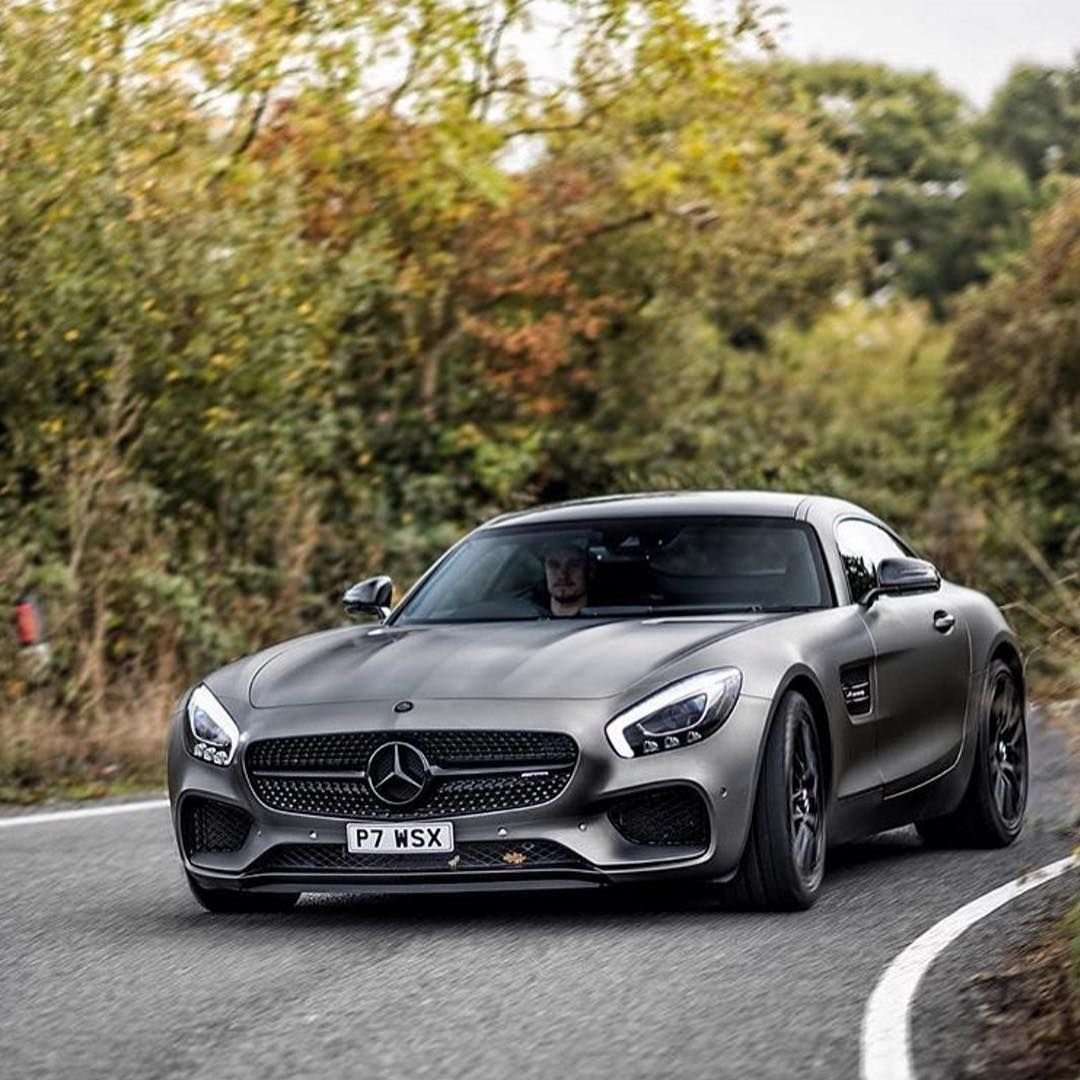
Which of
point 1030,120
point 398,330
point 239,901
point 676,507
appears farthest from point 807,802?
point 1030,120

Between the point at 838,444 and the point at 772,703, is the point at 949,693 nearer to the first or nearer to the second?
the point at 772,703

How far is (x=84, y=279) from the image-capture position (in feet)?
60.3

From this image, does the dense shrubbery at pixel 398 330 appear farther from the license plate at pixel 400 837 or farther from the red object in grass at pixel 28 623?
the license plate at pixel 400 837

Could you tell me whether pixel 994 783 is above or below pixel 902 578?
below

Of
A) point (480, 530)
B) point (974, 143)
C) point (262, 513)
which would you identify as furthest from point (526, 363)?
point (974, 143)

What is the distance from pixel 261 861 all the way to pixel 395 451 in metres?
16.2

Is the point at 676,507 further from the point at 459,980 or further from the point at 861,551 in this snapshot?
the point at 459,980

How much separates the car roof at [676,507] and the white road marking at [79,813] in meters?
3.36

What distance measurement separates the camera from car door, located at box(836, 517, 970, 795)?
A: 10.3 meters

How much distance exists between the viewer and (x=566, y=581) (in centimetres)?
1023

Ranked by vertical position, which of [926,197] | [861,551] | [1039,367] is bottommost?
[926,197]

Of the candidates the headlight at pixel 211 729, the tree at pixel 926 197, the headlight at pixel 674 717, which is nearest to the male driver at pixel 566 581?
the headlight at pixel 674 717

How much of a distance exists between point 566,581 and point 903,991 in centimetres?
298

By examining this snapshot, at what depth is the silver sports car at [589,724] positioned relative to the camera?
877cm
